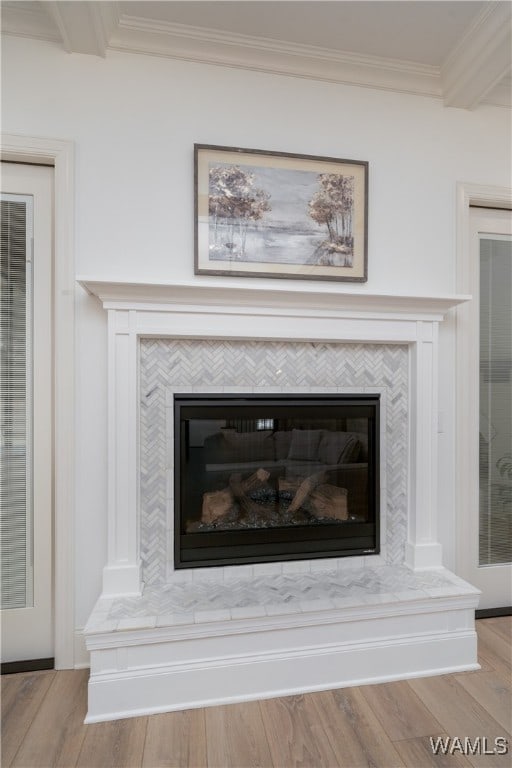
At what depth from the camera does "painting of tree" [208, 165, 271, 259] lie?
183 centimetres

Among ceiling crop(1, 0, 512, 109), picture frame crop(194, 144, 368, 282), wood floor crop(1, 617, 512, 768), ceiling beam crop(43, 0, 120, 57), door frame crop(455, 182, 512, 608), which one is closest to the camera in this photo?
wood floor crop(1, 617, 512, 768)

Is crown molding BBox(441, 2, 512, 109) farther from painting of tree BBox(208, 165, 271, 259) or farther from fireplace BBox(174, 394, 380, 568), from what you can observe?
fireplace BBox(174, 394, 380, 568)

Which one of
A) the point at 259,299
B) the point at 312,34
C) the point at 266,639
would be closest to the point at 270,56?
the point at 312,34

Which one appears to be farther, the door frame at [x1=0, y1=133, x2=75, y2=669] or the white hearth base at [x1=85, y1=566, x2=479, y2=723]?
the door frame at [x1=0, y1=133, x2=75, y2=669]

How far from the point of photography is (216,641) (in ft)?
5.10

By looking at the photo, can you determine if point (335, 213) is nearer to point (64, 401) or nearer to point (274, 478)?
point (274, 478)

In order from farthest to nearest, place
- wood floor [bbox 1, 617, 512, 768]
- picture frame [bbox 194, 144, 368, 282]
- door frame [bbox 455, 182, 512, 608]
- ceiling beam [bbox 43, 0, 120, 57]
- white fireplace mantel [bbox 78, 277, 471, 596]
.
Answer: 1. door frame [bbox 455, 182, 512, 608]
2. picture frame [bbox 194, 144, 368, 282]
3. white fireplace mantel [bbox 78, 277, 471, 596]
4. ceiling beam [bbox 43, 0, 120, 57]
5. wood floor [bbox 1, 617, 512, 768]

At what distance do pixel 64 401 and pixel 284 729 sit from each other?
1.49 m

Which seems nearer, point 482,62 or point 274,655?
point 274,655

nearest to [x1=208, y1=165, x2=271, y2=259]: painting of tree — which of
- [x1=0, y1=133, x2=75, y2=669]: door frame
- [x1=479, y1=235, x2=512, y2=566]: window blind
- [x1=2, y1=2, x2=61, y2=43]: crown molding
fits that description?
[x1=0, y1=133, x2=75, y2=669]: door frame

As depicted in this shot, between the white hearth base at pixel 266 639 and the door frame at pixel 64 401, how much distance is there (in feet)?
0.83

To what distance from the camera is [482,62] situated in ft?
5.96

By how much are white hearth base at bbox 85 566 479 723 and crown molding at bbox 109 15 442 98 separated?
2.33 meters

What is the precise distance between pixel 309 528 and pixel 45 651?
1.28 metres
